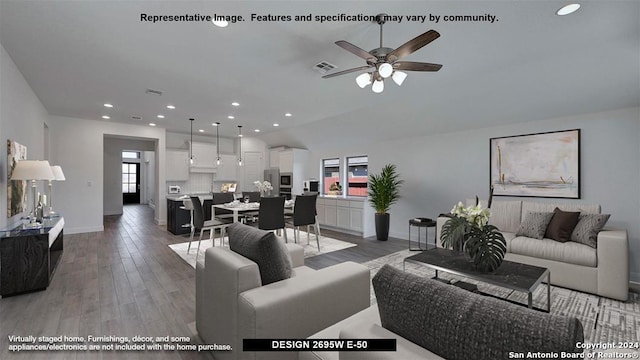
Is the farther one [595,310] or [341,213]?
[341,213]

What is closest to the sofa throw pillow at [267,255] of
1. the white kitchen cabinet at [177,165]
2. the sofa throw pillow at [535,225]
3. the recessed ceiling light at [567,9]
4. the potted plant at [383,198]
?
the recessed ceiling light at [567,9]

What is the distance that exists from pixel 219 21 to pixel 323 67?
1316 mm

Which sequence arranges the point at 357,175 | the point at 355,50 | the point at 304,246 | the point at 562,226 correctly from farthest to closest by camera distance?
the point at 357,175, the point at 304,246, the point at 562,226, the point at 355,50

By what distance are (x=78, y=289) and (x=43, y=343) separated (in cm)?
111

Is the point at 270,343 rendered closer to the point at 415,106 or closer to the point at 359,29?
the point at 359,29

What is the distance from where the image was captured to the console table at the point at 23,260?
2809 mm

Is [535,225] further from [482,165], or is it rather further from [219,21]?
[219,21]

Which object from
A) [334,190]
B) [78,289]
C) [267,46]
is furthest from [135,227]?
[267,46]

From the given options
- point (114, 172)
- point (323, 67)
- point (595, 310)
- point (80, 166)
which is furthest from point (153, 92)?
point (114, 172)

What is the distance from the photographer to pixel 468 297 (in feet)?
2.84

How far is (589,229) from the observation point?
3186 mm

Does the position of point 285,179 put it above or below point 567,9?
below

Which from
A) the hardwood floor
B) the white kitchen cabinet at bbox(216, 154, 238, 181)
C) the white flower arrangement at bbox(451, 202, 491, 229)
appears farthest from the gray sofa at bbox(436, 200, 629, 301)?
the white kitchen cabinet at bbox(216, 154, 238, 181)

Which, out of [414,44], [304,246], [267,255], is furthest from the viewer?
[304,246]
